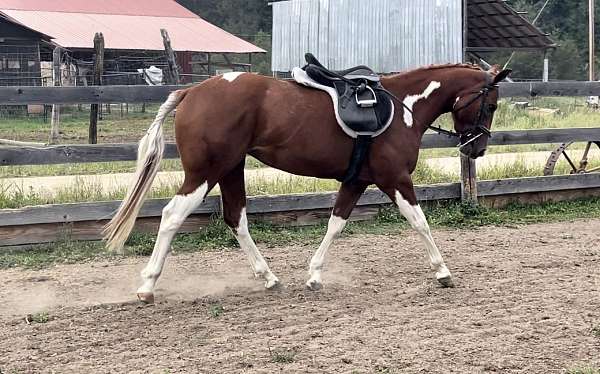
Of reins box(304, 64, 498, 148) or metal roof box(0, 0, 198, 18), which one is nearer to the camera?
reins box(304, 64, 498, 148)

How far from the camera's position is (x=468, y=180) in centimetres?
896

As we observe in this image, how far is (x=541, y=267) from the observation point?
6.79 meters

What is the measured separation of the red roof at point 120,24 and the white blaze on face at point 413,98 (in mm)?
24511

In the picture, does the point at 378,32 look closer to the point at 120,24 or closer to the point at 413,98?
the point at 120,24

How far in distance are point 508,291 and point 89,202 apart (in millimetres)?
4091

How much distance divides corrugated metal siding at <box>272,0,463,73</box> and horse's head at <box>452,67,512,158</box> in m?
19.3

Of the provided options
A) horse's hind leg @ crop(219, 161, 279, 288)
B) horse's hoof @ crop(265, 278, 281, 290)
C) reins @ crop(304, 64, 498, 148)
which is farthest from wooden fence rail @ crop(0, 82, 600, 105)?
horse's hoof @ crop(265, 278, 281, 290)

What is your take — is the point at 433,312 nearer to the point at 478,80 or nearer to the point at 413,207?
the point at 413,207

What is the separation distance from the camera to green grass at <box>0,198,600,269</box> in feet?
22.9

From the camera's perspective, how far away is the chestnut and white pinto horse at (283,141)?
5.61 meters

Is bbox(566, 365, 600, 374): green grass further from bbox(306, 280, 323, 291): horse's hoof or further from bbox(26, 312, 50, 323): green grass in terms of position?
bbox(26, 312, 50, 323): green grass

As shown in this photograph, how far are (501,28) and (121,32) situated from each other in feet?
54.9

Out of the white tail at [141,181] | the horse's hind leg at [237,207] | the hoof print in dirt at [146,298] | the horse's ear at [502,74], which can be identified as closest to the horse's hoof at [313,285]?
the horse's hind leg at [237,207]

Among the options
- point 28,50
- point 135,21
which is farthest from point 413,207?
point 135,21
